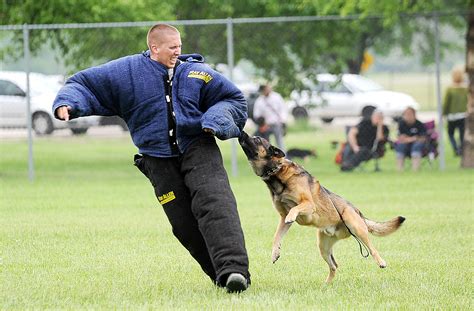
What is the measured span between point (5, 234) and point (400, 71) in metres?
17.5

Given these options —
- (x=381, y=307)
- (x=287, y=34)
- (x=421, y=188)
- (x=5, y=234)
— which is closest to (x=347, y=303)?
(x=381, y=307)

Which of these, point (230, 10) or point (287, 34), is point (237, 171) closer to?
point (287, 34)

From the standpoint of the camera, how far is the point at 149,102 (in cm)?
733

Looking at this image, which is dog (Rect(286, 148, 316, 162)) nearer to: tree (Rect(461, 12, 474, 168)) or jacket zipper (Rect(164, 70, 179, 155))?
tree (Rect(461, 12, 474, 168))

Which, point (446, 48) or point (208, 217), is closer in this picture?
point (208, 217)

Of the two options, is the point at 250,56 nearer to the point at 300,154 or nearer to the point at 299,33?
the point at 299,33

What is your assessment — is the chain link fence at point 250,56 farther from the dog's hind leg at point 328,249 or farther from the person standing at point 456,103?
the dog's hind leg at point 328,249

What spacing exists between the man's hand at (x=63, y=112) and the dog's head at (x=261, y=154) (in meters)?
1.63

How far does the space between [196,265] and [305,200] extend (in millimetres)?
1223

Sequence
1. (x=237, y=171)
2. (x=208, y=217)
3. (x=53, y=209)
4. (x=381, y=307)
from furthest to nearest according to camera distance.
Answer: (x=237, y=171), (x=53, y=209), (x=208, y=217), (x=381, y=307)

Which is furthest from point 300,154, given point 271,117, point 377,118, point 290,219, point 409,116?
point 290,219

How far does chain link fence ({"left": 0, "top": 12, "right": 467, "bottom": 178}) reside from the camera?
61.8ft

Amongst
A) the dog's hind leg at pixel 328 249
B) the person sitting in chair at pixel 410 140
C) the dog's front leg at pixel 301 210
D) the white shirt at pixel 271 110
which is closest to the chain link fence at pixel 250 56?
the person sitting in chair at pixel 410 140

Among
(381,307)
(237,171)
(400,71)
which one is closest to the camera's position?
(381,307)
